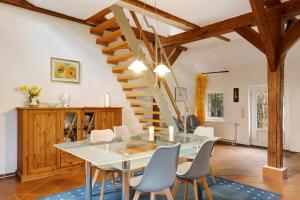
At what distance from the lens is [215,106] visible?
7211mm

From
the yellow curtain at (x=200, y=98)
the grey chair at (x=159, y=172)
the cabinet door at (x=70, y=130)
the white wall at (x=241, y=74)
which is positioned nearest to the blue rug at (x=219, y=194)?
the cabinet door at (x=70, y=130)

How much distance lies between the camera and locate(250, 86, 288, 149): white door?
613cm

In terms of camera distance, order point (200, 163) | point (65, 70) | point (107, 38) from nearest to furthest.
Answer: point (200, 163) < point (65, 70) < point (107, 38)

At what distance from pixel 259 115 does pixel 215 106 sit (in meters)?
1.36

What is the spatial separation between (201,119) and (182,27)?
3356mm

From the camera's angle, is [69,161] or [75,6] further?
[69,161]

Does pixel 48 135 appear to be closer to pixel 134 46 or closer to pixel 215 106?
pixel 134 46

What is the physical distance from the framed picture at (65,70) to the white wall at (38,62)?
0.27 ft

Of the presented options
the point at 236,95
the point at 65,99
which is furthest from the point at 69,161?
the point at 236,95

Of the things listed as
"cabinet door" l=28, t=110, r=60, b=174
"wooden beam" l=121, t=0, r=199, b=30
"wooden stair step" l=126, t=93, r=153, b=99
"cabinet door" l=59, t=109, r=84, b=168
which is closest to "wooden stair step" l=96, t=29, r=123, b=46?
"wooden beam" l=121, t=0, r=199, b=30

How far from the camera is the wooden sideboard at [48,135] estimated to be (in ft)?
11.2

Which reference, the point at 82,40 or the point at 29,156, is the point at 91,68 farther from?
the point at 29,156

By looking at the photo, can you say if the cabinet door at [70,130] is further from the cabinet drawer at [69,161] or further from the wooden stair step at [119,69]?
the wooden stair step at [119,69]

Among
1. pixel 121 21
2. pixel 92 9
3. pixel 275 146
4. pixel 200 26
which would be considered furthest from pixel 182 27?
pixel 275 146
